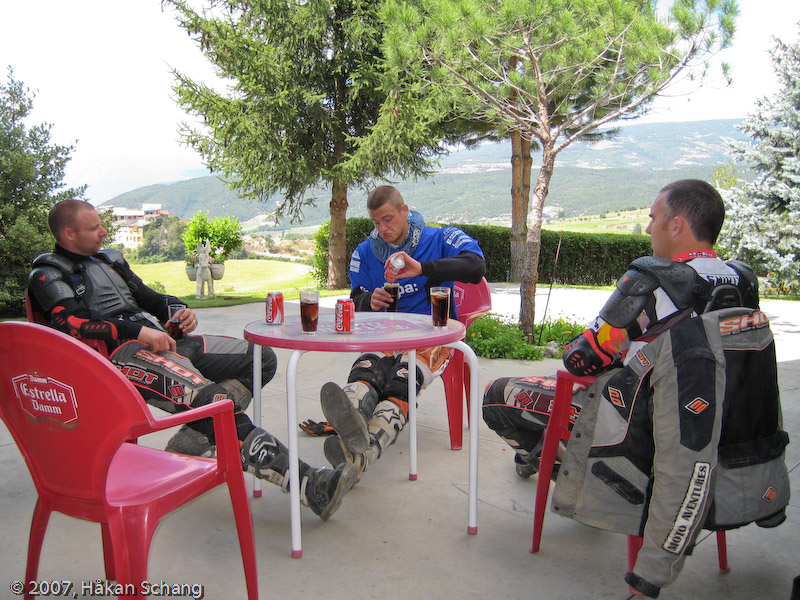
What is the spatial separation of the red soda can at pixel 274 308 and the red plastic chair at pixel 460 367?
100cm

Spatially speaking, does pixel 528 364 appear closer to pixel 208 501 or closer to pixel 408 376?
pixel 408 376

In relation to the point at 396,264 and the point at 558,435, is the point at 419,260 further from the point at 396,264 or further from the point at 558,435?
the point at 558,435

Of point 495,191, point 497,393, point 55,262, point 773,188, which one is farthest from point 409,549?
point 495,191

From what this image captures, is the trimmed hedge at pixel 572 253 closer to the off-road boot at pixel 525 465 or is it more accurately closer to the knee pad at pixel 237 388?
the knee pad at pixel 237 388

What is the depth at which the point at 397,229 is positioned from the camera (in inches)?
126

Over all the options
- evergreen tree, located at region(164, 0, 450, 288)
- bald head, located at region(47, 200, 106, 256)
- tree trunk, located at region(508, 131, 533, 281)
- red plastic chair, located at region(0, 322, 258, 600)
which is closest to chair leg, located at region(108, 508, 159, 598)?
red plastic chair, located at region(0, 322, 258, 600)

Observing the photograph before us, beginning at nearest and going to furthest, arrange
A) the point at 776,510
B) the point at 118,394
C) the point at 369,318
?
the point at 118,394 → the point at 776,510 → the point at 369,318

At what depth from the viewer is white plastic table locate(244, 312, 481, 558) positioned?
210 centimetres

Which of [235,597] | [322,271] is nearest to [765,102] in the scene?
[322,271]

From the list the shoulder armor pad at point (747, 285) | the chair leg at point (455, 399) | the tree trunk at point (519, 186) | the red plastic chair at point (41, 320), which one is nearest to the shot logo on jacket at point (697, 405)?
the shoulder armor pad at point (747, 285)

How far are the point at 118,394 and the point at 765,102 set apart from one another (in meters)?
14.4

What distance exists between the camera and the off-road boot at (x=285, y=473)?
87.2 inches

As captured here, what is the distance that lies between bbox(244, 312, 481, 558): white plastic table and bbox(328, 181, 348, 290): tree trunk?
10013mm

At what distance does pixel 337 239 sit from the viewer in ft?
41.8
